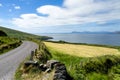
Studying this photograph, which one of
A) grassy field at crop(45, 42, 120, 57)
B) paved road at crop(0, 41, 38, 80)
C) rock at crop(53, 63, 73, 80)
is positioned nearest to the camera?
rock at crop(53, 63, 73, 80)

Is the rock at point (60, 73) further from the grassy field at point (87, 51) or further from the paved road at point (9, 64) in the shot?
the grassy field at point (87, 51)

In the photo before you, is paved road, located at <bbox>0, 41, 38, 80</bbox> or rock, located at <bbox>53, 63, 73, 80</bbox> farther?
paved road, located at <bbox>0, 41, 38, 80</bbox>

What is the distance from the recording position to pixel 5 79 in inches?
730

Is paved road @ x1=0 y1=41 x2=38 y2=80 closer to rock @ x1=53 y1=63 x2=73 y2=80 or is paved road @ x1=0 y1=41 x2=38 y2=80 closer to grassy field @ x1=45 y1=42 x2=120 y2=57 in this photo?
rock @ x1=53 y1=63 x2=73 y2=80

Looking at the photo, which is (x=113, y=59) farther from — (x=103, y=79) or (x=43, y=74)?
(x=43, y=74)

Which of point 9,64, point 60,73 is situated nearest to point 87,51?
point 9,64

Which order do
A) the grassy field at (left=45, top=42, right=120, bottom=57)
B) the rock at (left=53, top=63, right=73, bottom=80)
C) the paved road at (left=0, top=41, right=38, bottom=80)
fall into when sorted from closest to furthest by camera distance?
the rock at (left=53, top=63, right=73, bottom=80)
the paved road at (left=0, top=41, right=38, bottom=80)
the grassy field at (left=45, top=42, right=120, bottom=57)

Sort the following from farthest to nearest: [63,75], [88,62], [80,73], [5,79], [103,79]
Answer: [5,79] → [88,62] → [80,73] → [103,79] → [63,75]

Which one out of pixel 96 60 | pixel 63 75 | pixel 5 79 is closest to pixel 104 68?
pixel 96 60

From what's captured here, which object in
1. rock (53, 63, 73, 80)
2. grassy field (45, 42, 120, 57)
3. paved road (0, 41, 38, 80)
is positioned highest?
rock (53, 63, 73, 80)

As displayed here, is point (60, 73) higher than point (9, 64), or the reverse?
point (60, 73)

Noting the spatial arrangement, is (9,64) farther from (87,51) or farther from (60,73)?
(87,51)

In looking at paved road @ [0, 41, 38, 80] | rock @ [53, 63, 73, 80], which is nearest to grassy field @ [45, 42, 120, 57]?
paved road @ [0, 41, 38, 80]

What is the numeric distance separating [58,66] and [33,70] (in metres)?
3.64
